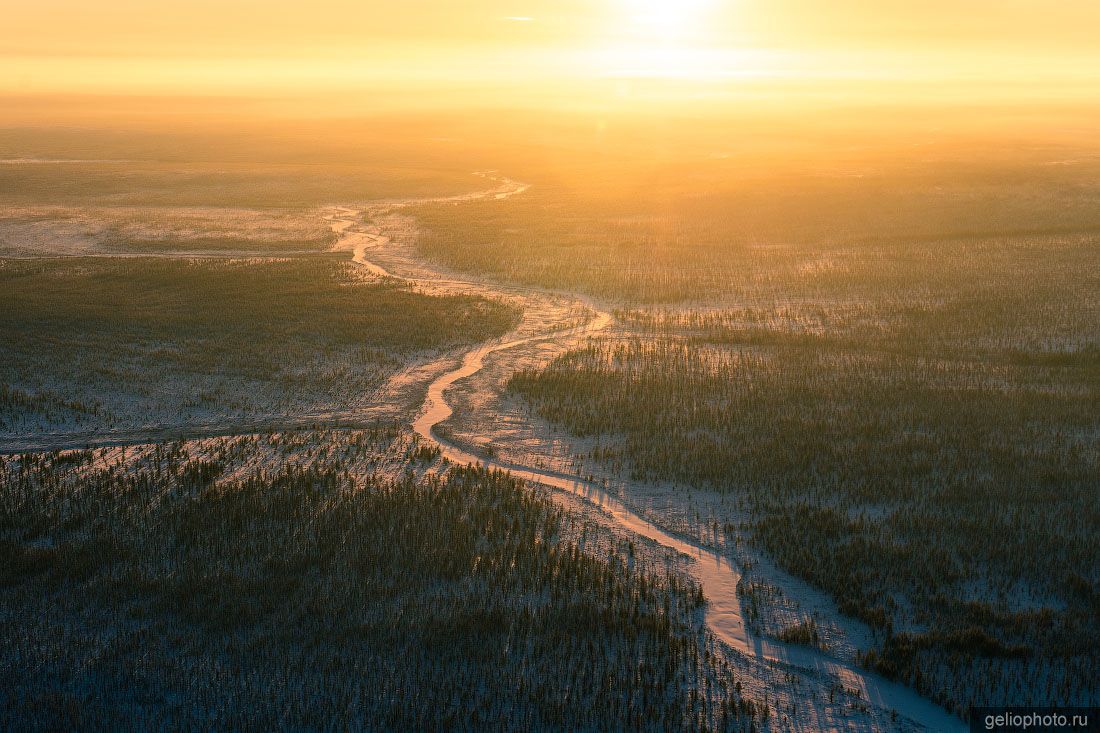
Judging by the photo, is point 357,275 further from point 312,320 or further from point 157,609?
point 157,609

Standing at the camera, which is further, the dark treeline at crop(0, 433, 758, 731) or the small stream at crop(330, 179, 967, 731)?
the small stream at crop(330, 179, 967, 731)

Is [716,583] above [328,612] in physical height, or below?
below

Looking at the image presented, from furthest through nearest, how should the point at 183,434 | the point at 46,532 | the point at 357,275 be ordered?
the point at 357,275
the point at 183,434
the point at 46,532

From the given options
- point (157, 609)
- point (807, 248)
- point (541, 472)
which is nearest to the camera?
point (157, 609)

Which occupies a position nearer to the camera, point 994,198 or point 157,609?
point 157,609

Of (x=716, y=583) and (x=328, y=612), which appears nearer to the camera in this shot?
(x=328, y=612)

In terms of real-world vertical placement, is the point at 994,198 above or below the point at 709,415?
above

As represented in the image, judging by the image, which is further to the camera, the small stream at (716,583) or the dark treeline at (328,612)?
the small stream at (716,583)

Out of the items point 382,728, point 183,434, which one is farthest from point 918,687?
point 183,434
